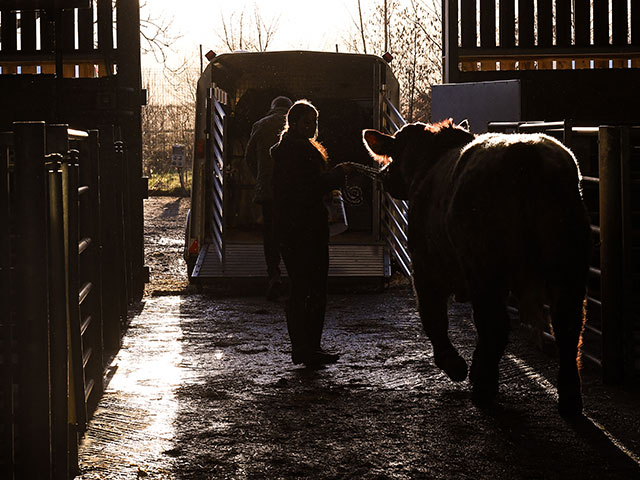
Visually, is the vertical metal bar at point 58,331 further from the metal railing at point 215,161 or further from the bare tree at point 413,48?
the bare tree at point 413,48

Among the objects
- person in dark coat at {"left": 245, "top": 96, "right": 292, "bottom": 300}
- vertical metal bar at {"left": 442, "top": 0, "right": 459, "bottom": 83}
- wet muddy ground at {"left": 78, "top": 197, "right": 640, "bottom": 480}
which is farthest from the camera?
vertical metal bar at {"left": 442, "top": 0, "right": 459, "bottom": 83}

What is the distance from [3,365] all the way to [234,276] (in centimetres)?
651

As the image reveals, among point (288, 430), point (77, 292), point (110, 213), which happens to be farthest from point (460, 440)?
point (110, 213)

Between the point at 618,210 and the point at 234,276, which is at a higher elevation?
the point at 618,210

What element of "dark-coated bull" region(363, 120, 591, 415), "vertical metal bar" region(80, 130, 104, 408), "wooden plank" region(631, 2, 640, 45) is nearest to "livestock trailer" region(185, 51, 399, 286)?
"wooden plank" region(631, 2, 640, 45)

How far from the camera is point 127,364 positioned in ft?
24.6

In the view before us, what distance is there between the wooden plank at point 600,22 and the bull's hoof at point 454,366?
7698mm

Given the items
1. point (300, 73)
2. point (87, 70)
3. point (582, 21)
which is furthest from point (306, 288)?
point (582, 21)

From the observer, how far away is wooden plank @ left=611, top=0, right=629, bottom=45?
13148 millimetres

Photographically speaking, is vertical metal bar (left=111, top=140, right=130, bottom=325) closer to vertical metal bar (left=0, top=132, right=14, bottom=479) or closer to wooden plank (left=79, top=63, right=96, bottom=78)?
wooden plank (left=79, top=63, right=96, bottom=78)

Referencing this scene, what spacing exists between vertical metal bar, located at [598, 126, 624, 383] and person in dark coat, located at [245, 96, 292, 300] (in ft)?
13.6

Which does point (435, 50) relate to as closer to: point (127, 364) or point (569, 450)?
point (127, 364)

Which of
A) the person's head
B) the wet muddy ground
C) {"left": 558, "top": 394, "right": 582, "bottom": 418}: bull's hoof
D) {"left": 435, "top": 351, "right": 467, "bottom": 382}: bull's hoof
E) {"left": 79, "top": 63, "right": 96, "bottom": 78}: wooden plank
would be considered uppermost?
{"left": 79, "top": 63, "right": 96, "bottom": 78}: wooden plank

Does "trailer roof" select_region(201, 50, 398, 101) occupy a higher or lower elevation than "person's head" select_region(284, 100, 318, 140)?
higher
